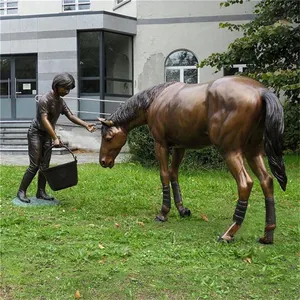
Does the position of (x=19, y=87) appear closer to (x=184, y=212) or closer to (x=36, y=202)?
(x=36, y=202)

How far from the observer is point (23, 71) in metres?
19.3

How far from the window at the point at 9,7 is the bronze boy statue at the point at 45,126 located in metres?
17.1

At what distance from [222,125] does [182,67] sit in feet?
49.7

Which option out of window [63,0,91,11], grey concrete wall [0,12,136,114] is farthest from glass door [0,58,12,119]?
window [63,0,91,11]

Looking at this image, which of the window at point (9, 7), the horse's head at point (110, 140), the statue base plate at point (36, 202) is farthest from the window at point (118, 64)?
the horse's head at point (110, 140)

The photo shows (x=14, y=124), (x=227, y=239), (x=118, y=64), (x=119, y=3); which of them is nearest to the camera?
(x=227, y=239)

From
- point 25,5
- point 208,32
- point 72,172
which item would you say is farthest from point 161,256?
point 25,5

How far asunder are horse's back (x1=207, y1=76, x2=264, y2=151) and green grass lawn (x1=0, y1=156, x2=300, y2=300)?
42.7 inches

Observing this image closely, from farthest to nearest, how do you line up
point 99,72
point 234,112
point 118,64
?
point 118,64
point 99,72
point 234,112

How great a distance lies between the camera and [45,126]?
6.10m

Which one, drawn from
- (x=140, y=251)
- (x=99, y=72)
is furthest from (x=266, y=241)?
(x=99, y=72)

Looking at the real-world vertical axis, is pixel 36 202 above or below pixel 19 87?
below

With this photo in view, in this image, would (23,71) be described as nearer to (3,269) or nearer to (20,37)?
(20,37)

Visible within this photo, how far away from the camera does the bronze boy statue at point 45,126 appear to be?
20.1ft
